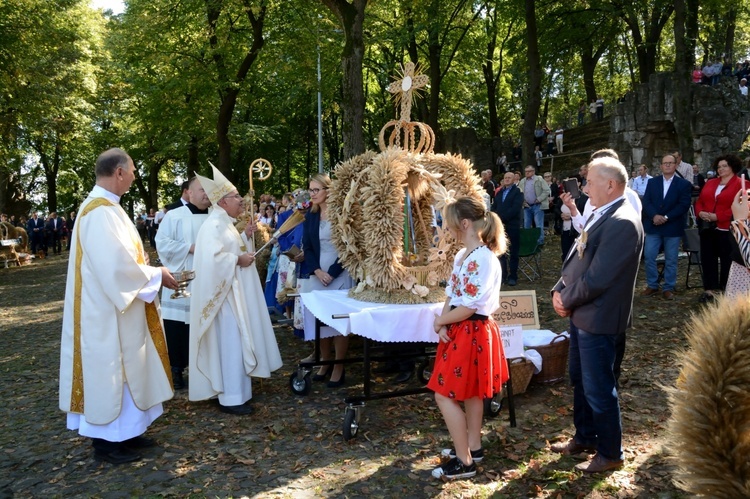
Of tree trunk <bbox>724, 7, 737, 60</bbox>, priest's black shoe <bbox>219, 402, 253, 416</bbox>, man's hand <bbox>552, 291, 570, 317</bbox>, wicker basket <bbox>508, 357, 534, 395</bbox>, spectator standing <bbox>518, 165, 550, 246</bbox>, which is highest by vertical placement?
tree trunk <bbox>724, 7, 737, 60</bbox>

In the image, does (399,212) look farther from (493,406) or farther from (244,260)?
(493,406)

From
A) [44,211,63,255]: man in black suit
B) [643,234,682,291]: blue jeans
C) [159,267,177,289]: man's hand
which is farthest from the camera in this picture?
[44,211,63,255]: man in black suit

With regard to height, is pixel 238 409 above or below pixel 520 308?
below

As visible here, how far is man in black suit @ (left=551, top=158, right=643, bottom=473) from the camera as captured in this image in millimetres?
3562

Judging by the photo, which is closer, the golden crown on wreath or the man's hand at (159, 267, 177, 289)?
the man's hand at (159, 267, 177, 289)

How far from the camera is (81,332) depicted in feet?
14.3

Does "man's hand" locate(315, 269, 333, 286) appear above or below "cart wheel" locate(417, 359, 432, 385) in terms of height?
above

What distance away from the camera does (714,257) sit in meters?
8.30

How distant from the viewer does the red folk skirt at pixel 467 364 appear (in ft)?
12.6

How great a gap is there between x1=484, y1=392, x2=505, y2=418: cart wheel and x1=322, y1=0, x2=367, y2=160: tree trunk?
5.87 metres

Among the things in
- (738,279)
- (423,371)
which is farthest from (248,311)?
(738,279)

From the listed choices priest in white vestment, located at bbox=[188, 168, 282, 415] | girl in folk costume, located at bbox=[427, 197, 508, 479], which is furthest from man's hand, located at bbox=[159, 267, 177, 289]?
girl in folk costume, located at bbox=[427, 197, 508, 479]

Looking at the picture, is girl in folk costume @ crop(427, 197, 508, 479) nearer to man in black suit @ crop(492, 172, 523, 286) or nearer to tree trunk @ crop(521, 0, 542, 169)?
man in black suit @ crop(492, 172, 523, 286)

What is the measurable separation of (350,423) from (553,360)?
209 cm
